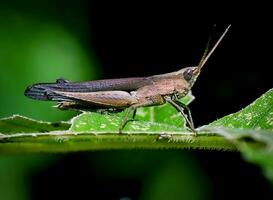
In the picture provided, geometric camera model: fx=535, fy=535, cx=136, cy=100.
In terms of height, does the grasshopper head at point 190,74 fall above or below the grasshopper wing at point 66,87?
above

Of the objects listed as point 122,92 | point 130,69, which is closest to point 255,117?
point 122,92

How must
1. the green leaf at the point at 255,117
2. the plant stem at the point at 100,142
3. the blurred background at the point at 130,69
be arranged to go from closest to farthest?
the plant stem at the point at 100,142 → the green leaf at the point at 255,117 → the blurred background at the point at 130,69

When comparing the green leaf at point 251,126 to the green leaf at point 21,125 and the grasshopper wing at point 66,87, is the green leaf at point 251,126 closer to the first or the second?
the green leaf at point 21,125

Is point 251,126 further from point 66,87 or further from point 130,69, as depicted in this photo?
point 130,69

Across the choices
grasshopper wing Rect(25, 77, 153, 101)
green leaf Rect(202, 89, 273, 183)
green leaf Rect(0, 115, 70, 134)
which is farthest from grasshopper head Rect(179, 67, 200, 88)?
green leaf Rect(0, 115, 70, 134)

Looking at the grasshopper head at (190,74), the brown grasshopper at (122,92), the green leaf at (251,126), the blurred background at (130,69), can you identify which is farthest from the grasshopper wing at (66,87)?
the blurred background at (130,69)

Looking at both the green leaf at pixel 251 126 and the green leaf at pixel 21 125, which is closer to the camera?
the green leaf at pixel 251 126

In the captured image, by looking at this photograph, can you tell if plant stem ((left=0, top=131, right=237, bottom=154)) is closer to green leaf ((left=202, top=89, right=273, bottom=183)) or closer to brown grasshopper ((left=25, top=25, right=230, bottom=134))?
green leaf ((left=202, top=89, right=273, bottom=183))
